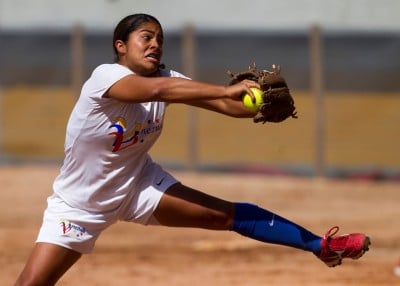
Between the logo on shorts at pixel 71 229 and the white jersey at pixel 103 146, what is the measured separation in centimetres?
13

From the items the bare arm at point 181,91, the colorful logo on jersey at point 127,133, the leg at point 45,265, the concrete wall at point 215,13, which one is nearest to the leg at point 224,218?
the colorful logo on jersey at point 127,133

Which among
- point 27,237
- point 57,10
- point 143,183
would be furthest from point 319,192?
point 143,183

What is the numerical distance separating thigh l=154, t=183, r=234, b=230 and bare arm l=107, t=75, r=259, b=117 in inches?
32.5

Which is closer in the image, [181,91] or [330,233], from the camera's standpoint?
[181,91]

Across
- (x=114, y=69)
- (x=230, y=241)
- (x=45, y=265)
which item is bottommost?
(x=230, y=241)

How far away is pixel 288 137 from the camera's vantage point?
1614 cm

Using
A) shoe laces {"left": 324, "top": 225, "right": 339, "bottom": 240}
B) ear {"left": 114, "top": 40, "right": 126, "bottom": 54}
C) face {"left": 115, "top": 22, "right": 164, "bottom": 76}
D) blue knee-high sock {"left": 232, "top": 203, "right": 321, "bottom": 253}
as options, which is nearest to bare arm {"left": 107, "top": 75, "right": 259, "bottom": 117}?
face {"left": 115, "top": 22, "right": 164, "bottom": 76}

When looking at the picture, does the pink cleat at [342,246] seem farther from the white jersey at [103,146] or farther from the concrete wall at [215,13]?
the concrete wall at [215,13]

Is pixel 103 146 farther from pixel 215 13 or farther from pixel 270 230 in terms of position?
pixel 215 13

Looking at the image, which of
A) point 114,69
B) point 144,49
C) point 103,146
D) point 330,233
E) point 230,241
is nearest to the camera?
point 114,69

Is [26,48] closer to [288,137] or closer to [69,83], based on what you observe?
[69,83]

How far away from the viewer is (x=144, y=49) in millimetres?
6547

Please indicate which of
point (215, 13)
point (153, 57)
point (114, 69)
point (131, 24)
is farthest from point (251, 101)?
point (215, 13)

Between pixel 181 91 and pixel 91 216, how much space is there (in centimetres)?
111
